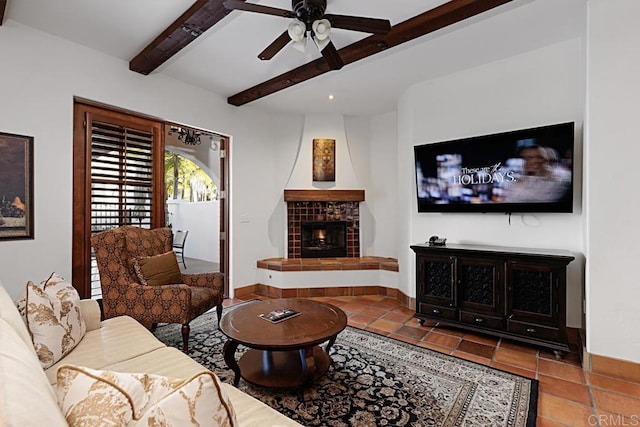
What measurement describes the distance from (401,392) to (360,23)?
2.53m

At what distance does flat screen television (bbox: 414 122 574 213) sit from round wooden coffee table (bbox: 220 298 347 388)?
1.95 m

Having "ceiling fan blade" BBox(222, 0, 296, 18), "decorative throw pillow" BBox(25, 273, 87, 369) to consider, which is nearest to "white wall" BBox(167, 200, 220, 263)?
"decorative throw pillow" BBox(25, 273, 87, 369)

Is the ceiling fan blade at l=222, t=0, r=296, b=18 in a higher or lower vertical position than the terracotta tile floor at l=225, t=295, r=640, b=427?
higher

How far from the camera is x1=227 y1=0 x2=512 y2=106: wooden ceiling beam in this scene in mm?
2342

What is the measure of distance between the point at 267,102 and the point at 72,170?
2.50 m

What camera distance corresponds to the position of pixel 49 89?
9.06 feet

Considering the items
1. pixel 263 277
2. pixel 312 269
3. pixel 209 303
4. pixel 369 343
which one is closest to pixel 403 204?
pixel 312 269

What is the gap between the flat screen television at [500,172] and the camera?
110 inches

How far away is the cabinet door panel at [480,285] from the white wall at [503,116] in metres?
0.45

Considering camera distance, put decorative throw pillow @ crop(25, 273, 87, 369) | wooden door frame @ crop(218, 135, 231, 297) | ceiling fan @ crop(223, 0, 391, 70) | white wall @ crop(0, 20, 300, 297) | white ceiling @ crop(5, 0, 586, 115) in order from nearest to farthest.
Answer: decorative throw pillow @ crop(25, 273, 87, 369) → ceiling fan @ crop(223, 0, 391, 70) → white ceiling @ crop(5, 0, 586, 115) → white wall @ crop(0, 20, 300, 297) → wooden door frame @ crop(218, 135, 231, 297)

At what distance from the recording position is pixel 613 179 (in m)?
2.31

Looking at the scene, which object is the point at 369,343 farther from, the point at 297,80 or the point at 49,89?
the point at 49,89

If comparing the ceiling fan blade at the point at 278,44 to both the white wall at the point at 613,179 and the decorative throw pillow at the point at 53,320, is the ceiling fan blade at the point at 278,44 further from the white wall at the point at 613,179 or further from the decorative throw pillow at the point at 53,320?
the white wall at the point at 613,179

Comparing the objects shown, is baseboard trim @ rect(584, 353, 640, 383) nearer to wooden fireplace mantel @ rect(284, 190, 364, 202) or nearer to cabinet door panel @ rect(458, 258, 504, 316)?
cabinet door panel @ rect(458, 258, 504, 316)
